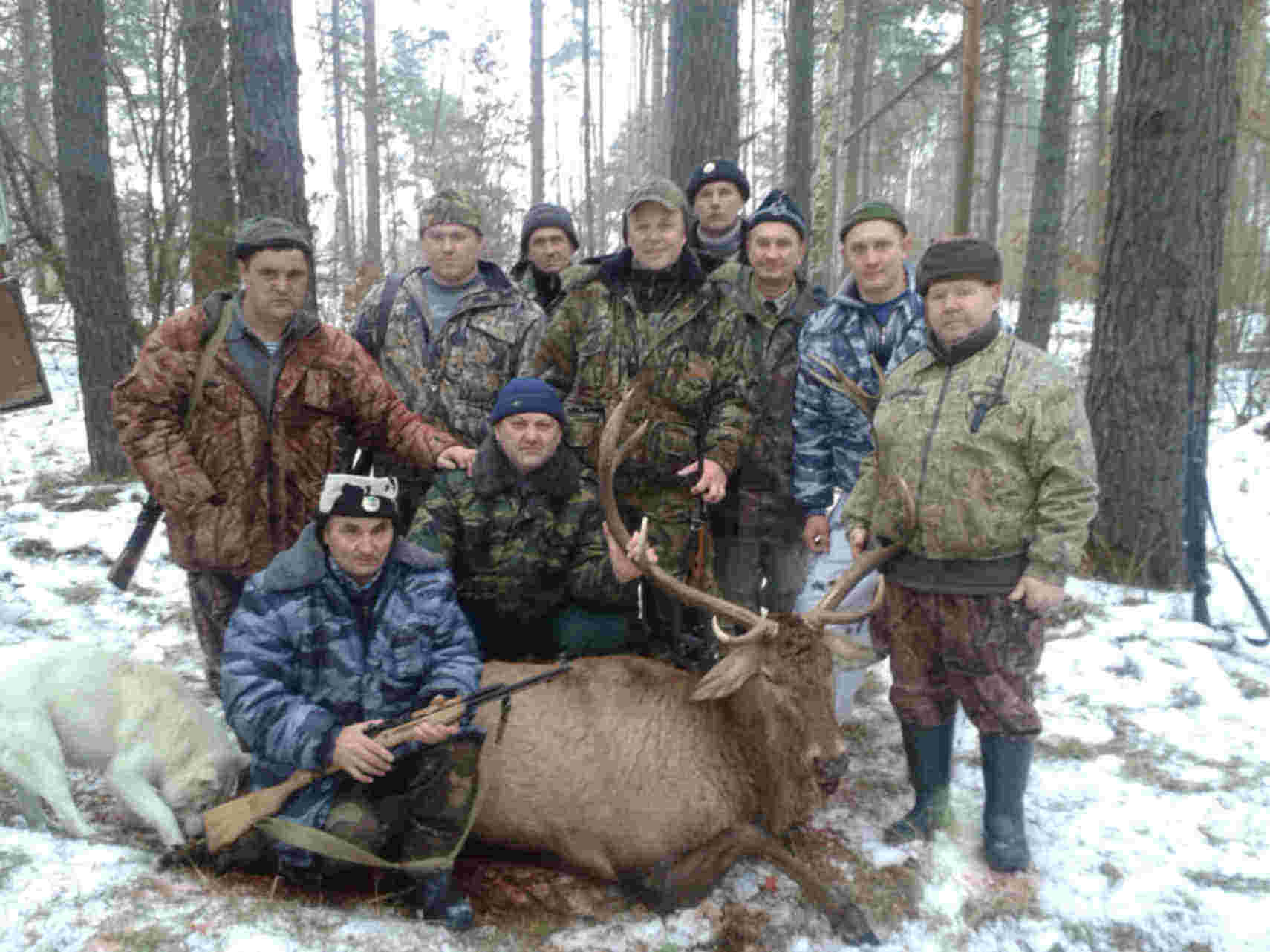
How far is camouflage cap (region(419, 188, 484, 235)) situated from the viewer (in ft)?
16.1

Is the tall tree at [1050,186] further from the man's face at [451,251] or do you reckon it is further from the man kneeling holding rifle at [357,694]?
the man kneeling holding rifle at [357,694]

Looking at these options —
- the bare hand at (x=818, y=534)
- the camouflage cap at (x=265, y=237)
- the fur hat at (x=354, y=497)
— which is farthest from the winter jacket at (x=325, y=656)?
the bare hand at (x=818, y=534)

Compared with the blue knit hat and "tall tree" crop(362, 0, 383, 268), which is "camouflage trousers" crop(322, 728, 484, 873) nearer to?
the blue knit hat

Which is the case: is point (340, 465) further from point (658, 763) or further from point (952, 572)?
point (952, 572)

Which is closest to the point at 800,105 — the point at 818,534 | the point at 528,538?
the point at 818,534

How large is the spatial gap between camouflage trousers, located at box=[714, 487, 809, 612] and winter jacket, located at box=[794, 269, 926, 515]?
14.3 inches

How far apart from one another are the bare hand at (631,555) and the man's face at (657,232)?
1278 mm

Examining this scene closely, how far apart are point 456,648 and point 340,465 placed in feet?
5.25

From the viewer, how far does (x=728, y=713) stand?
12.2ft

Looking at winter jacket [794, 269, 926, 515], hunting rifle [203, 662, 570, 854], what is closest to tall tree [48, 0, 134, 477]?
hunting rifle [203, 662, 570, 854]

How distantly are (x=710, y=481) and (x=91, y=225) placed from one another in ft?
24.0

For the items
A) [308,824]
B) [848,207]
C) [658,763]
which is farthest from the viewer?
[848,207]

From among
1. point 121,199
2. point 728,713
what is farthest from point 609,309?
point 121,199

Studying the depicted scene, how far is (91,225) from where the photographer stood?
8625mm
